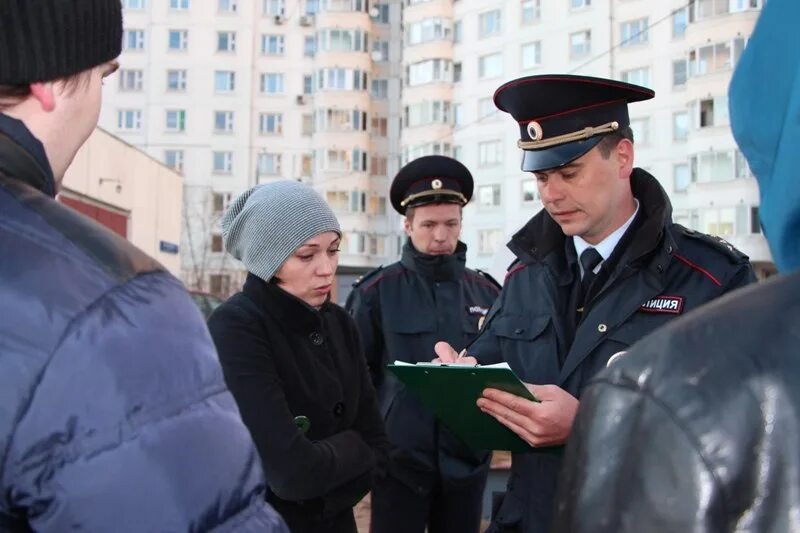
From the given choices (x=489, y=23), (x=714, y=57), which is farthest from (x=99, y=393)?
(x=489, y=23)

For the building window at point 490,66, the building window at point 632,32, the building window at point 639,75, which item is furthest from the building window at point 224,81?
the building window at point 639,75

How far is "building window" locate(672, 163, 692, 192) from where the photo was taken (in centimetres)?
3553

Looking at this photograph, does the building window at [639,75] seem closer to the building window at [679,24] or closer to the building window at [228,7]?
the building window at [679,24]

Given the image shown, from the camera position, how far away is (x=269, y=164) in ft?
159

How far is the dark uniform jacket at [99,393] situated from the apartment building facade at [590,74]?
92.9 feet

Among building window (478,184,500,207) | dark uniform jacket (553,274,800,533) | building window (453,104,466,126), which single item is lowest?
dark uniform jacket (553,274,800,533)

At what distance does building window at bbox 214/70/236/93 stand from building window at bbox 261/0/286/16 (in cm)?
397

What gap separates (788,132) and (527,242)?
214cm

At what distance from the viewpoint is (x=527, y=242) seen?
3137mm

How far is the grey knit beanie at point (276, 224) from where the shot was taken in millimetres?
3072

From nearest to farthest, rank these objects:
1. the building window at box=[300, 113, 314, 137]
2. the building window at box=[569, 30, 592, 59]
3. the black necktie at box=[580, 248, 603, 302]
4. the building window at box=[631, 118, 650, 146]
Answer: the black necktie at box=[580, 248, 603, 302] < the building window at box=[631, 118, 650, 146] < the building window at box=[569, 30, 592, 59] < the building window at box=[300, 113, 314, 137]

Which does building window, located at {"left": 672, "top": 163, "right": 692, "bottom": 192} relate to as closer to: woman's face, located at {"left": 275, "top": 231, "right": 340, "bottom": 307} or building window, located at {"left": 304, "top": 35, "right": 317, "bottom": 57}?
building window, located at {"left": 304, "top": 35, "right": 317, "bottom": 57}

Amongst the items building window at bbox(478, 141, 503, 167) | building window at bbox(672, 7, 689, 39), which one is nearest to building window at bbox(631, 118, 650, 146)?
building window at bbox(672, 7, 689, 39)

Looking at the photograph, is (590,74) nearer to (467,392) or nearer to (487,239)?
(487,239)
